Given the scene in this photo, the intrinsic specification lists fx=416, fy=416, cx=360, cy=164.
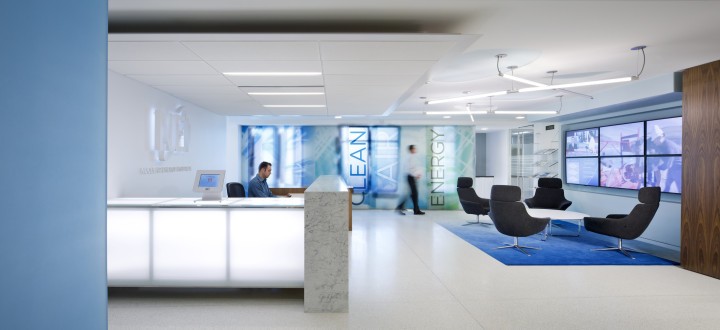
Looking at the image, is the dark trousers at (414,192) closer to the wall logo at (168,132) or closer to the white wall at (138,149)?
the white wall at (138,149)

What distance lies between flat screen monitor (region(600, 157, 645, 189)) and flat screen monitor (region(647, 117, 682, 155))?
1.37ft

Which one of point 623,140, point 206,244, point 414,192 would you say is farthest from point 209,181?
point 623,140

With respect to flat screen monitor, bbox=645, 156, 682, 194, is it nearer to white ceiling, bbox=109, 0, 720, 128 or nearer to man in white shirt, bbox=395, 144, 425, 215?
white ceiling, bbox=109, 0, 720, 128

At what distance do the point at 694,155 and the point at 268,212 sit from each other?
566 centimetres

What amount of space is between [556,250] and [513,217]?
0.99 m

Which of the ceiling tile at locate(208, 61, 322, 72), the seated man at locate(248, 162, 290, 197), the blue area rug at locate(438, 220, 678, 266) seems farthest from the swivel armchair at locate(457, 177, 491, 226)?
the ceiling tile at locate(208, 61, 322, 72)

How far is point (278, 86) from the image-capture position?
5.98 m

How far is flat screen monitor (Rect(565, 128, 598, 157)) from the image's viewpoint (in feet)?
31.2

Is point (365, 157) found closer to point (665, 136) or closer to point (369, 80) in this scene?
point (369, 80)

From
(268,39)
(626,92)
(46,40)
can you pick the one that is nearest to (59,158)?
(46,40)

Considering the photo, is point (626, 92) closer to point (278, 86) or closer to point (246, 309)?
point (278, 86)

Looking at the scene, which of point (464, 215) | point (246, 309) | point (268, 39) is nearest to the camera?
point (268, 39)

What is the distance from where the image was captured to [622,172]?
28.0 ft

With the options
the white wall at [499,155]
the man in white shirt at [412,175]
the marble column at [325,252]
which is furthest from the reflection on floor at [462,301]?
the white wall at [499,155]
